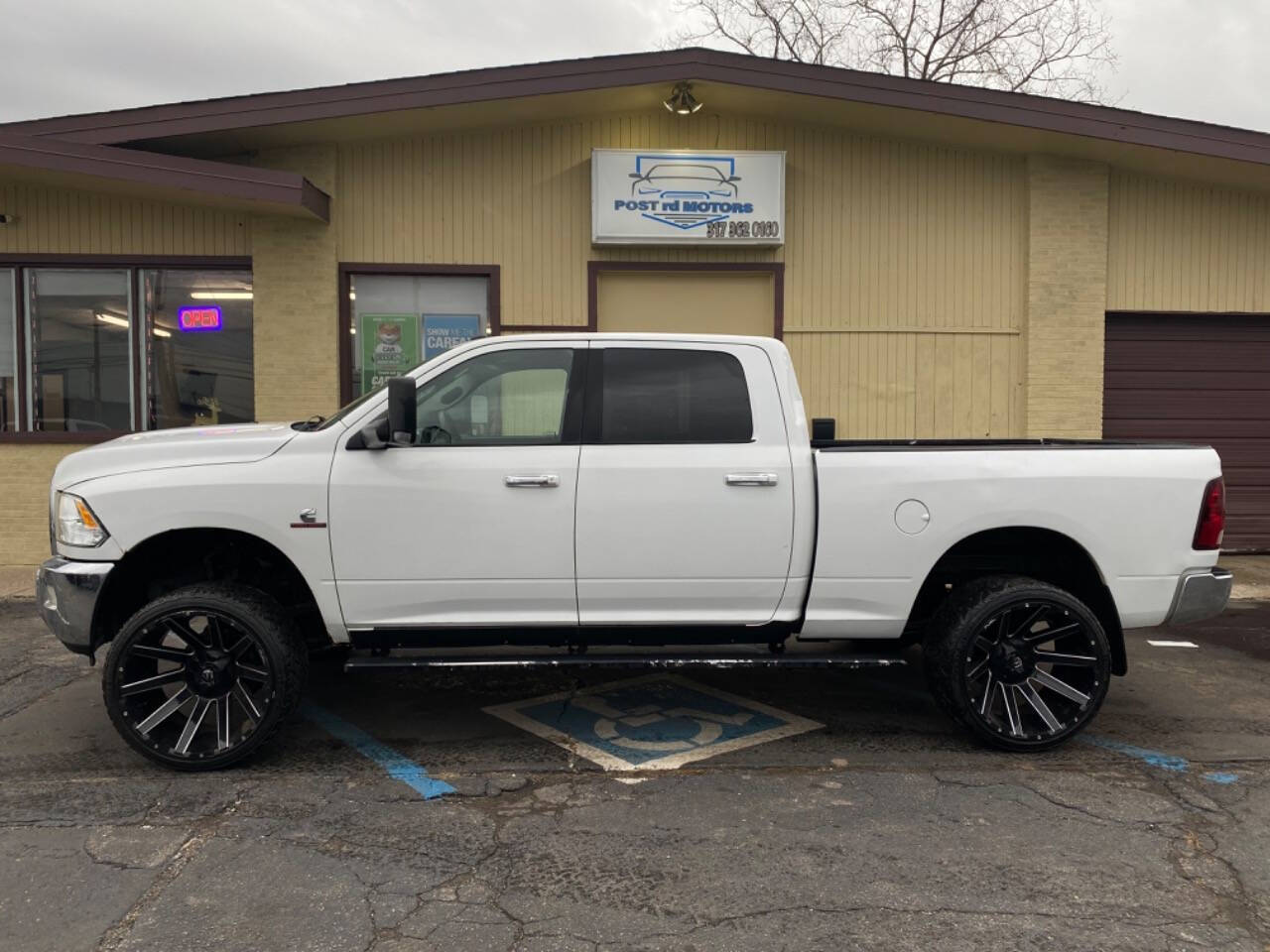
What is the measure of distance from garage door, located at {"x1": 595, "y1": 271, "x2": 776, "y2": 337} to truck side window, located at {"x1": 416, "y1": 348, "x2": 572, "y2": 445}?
5749mm

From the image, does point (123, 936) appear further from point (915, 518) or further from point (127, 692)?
point (915, 518)

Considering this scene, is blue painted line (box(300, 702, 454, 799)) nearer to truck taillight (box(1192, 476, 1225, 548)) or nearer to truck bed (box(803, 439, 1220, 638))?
truck bed (box(803, 439, 1220, 638))

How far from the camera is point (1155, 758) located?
4.63 metres

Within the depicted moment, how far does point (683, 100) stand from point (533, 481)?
6.82 m

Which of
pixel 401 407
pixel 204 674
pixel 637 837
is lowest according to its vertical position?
pixel 637 837

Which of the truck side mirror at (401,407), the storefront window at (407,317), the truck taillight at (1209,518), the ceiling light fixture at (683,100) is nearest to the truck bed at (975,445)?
the truck taillight at (1209,518)

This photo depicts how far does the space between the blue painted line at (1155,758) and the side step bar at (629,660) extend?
3.94ft

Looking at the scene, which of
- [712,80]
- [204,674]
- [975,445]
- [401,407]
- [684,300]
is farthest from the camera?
[684,300]

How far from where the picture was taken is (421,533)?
174 inches

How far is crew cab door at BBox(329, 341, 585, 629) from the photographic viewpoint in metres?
4.40

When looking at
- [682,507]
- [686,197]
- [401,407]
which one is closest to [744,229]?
[686,197]

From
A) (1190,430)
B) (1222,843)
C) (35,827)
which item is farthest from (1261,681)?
(35,827)

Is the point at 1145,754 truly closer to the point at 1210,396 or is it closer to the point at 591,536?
the point at 591,536

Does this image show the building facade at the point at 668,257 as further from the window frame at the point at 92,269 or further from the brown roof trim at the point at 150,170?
the brown roof trim at the point at 150,170
